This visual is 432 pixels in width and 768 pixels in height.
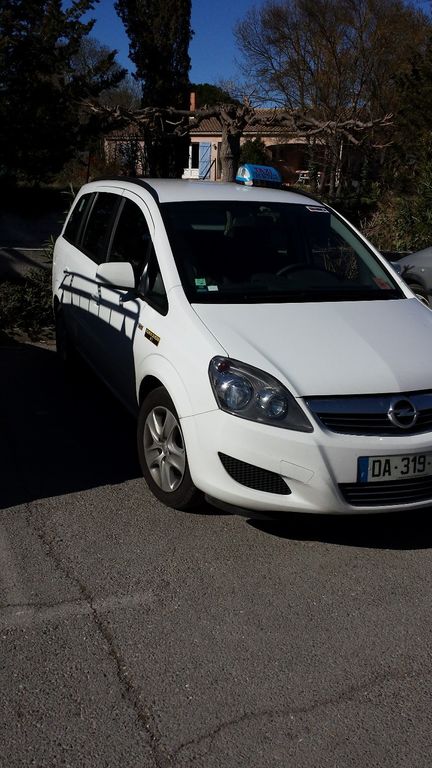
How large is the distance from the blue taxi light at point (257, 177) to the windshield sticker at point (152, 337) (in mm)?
1979

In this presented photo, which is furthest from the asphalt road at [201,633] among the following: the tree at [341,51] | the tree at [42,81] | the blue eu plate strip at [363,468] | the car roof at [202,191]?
the tree at [341,51]

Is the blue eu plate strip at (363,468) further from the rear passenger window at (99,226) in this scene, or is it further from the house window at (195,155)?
the house window at (195,155)

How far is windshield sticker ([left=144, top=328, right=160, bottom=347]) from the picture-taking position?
176 inches

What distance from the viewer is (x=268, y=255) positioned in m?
5.13

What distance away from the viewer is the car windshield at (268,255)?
4729 mm

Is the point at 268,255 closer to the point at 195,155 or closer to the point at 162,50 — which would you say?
the point at 162,50

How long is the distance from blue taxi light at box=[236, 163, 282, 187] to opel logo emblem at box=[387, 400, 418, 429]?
9.22ft

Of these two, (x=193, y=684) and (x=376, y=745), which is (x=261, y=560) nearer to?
(x=193, y=684)

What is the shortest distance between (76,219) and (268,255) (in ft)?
7.66

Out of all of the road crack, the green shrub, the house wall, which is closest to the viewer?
the road crack

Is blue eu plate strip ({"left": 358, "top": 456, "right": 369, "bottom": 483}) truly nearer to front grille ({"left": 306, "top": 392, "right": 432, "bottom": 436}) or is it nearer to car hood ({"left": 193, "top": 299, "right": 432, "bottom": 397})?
front grille ({"left": 306, "top": 392, "right": 432, "bottom": 436})

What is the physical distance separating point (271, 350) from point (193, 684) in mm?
1665

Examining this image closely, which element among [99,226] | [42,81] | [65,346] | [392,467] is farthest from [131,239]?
[42,81]

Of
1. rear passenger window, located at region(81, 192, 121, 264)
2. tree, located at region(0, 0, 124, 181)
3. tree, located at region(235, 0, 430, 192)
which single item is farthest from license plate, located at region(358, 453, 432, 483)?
tree, located at region(235, 0, 430, 192)
